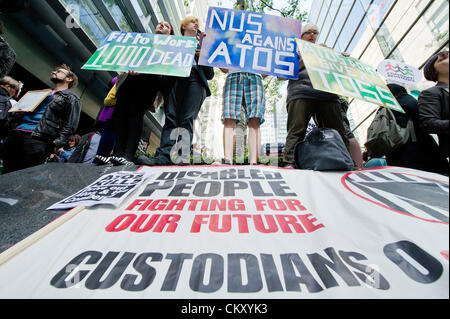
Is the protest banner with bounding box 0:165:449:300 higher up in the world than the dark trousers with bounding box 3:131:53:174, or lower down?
lower down

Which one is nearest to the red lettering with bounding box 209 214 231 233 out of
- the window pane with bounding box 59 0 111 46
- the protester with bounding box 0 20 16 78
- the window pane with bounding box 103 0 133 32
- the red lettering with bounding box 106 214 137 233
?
the red lettering with bounding box 106 214 137 233

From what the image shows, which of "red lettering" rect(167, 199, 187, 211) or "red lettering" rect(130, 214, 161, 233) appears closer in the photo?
"red lettering" rect(130, 214, 161, 233)

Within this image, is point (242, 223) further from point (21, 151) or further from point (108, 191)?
point (21, 151)

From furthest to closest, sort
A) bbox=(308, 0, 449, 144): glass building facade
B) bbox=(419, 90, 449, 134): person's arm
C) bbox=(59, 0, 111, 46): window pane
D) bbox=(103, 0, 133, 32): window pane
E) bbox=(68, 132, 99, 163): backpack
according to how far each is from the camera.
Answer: bbox=(308, 0, 449, 144): glass building facade, bbox=(103, 0, 133, 32): window pane, bbox=(59, 0, 111, 46): window pane, bbox=(68, 132, 99, 163): backpack, bbox=(419, 90, 449, 134): person's arm

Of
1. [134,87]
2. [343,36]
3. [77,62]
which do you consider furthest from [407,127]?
[343,36]

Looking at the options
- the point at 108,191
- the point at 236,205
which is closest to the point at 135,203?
the point at 108,191

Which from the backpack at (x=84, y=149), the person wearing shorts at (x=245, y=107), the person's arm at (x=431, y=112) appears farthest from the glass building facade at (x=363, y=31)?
the backpack at (x=84, y=149)

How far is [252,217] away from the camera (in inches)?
33.7

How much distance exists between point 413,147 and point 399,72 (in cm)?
114

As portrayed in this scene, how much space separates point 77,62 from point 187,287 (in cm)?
681

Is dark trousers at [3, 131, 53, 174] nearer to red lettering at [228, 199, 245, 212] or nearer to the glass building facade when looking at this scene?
red lettering at [228, 199, 245, 212]

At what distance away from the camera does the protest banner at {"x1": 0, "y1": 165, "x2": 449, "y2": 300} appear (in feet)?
1.76

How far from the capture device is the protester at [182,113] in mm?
1805
